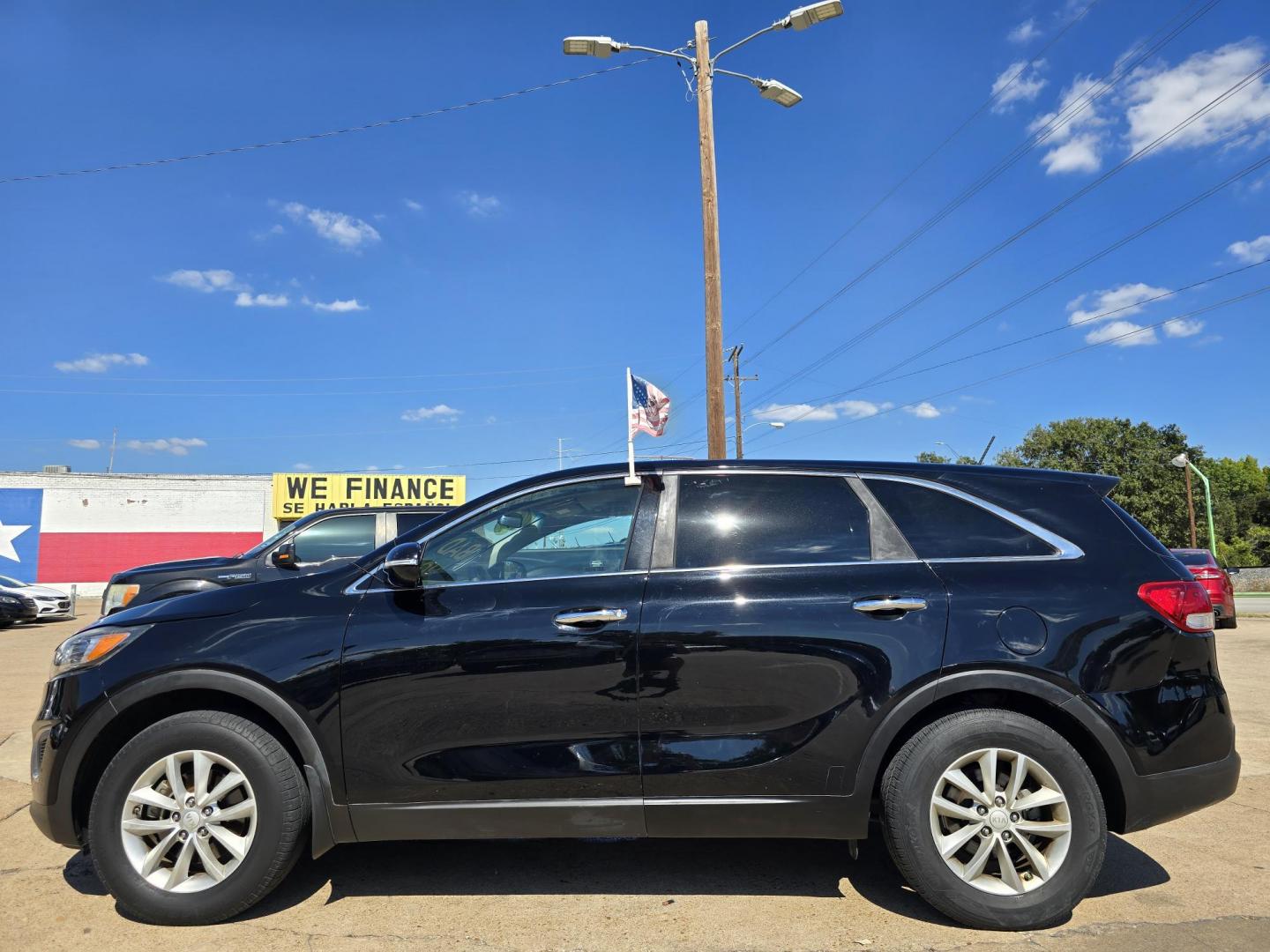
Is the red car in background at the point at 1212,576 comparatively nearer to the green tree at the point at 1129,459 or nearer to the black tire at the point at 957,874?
the black tire at the point at 957,874

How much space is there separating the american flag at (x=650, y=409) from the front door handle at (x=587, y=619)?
3207 millimetres

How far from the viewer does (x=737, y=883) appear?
3.67 metres

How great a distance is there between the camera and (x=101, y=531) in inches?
1299

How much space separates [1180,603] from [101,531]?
37.4 metres

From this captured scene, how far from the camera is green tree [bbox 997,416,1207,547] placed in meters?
49.2

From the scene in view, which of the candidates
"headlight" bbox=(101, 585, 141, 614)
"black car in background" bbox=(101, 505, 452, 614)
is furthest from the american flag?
"headlight" bbox=(101, 585, 141, 614)

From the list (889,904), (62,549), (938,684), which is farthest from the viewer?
(62,549)

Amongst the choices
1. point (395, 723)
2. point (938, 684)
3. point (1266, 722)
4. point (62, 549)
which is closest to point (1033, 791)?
point (938, 684)

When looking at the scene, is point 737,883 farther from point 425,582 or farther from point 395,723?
point 425,582

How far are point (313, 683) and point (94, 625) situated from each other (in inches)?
42.7

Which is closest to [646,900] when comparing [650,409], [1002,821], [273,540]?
[1002,821]

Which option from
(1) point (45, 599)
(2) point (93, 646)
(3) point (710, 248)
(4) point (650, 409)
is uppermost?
(3) point (710, 248)

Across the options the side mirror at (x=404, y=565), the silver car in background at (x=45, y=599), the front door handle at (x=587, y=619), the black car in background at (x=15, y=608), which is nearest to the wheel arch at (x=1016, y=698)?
the front door handle at (x=587, y=619)

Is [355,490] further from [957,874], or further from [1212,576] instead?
[957,874]
